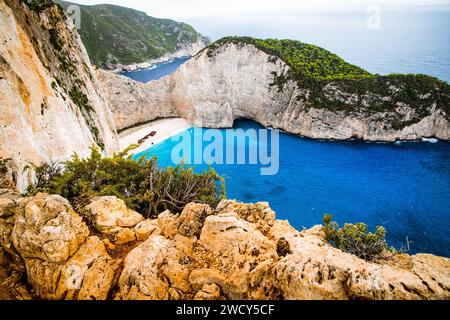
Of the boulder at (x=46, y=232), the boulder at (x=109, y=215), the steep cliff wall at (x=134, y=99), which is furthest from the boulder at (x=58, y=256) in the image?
the steep cliff wall at (x=134, y=99)

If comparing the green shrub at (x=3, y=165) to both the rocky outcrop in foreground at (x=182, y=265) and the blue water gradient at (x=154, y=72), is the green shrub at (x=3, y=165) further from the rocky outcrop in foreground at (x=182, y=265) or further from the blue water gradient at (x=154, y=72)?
the blue water gradient at (x=154, y=72)

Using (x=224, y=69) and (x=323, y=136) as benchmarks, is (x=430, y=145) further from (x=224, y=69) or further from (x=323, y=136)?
(x=224, y=69)

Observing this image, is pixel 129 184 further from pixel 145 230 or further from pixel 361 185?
pixel 361 185

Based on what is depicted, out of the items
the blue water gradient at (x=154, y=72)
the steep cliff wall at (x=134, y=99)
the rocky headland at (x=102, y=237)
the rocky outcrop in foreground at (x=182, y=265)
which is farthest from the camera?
the blue water gradient at (x=154, y=72)

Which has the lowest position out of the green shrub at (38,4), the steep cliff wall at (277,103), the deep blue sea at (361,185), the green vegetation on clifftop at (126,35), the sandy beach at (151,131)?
the deep blue sea at (361,185)

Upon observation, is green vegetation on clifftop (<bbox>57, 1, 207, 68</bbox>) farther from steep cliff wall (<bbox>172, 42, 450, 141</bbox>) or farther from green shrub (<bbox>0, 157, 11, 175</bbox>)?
green shrub (<bbox>0, 157, 11, 175</bbox>)

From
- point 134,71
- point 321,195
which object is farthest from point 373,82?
point 134,71

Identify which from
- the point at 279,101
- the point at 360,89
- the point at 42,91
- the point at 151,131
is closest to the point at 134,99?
the point at 151,131
